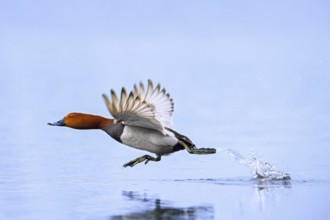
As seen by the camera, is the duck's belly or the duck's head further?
the duck's head

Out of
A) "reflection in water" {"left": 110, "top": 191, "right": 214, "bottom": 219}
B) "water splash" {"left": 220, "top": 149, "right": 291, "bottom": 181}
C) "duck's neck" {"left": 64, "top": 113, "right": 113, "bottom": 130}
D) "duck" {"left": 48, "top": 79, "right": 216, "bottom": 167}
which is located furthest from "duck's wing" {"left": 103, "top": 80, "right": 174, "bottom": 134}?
"water splash" {"left": 220, "top": 149, "right": 291, "bottom": 181}

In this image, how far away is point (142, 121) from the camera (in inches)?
424

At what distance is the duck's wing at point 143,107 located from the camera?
1038cm

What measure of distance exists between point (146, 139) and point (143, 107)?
1.78 ft

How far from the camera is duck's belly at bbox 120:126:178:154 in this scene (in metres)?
10.9

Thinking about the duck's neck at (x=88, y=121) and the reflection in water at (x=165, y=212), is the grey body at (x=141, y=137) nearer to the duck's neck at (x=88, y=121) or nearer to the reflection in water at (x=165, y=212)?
the duck's neck at (x=88, y=121)

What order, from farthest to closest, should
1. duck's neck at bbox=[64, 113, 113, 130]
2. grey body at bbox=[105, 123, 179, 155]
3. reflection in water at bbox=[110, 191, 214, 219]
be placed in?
duck's neck at bbox=[64, 113, 113, 130]
grey body at bbox=[105, 123, 179, 155]
reflection in water at bbox=[110, 191, 214, 219]

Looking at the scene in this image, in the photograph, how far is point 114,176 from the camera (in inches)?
483

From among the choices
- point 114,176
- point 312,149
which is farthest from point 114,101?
A: point 312,149

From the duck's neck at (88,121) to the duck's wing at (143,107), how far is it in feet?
1.07

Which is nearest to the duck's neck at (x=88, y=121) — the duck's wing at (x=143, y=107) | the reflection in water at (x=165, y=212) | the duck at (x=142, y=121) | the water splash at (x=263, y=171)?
the duck at (x=142, y=121)

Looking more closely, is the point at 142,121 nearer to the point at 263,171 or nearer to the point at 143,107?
the point at 143,107

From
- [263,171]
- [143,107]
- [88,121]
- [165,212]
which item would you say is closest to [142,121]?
[143,107]

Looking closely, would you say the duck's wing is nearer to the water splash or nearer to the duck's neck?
the duck's neck
